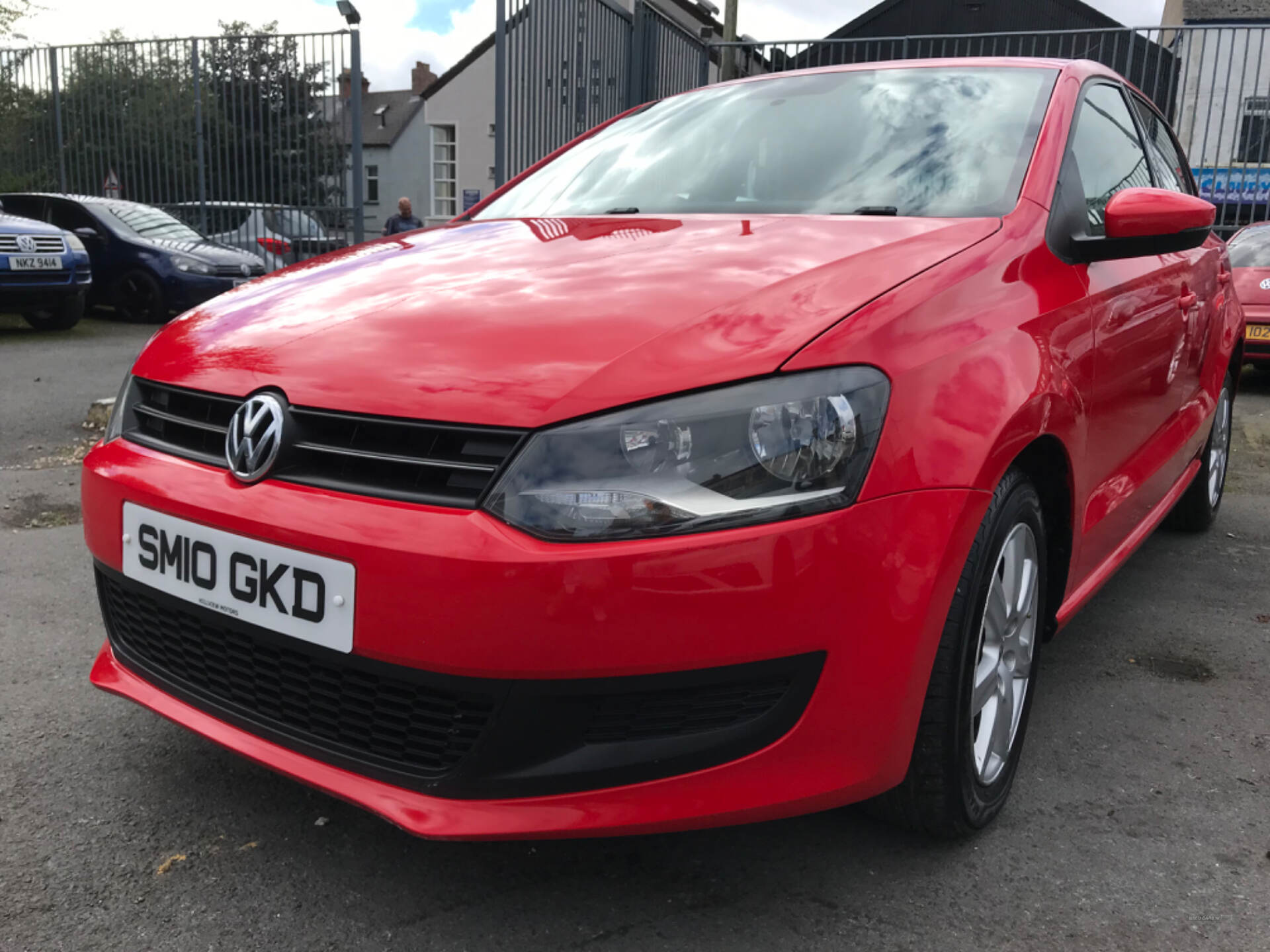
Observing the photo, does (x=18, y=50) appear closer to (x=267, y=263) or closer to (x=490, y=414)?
(x=267, y=263)

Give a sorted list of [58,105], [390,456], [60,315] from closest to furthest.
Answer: [390,456]
[60,315]
[58,105]

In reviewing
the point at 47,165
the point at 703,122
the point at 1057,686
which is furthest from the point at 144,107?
the point at 1057,686

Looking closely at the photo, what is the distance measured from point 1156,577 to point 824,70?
6.53ft

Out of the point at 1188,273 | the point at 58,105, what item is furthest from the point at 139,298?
the point at 1188,273

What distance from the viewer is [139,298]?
1174 centimetres

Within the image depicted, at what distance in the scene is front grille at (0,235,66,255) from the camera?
9484mm

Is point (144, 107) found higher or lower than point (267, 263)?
higher

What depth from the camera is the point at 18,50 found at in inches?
618

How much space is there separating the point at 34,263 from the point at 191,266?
2121mm

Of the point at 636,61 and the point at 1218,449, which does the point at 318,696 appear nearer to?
the point at 1218,449

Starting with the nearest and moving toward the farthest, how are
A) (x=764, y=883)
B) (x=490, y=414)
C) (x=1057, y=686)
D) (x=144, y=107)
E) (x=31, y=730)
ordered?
(x=490, y=414) → (x=764, y=883) → (x=31, y=730) → (x=1057, y=686) → (x=144, y=107)

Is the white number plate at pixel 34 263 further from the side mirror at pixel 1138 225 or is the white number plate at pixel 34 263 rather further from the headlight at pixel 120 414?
the side mirror at pixel 1138 225

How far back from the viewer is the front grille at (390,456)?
1.56 meters

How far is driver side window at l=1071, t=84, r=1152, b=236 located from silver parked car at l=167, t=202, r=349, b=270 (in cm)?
1241
